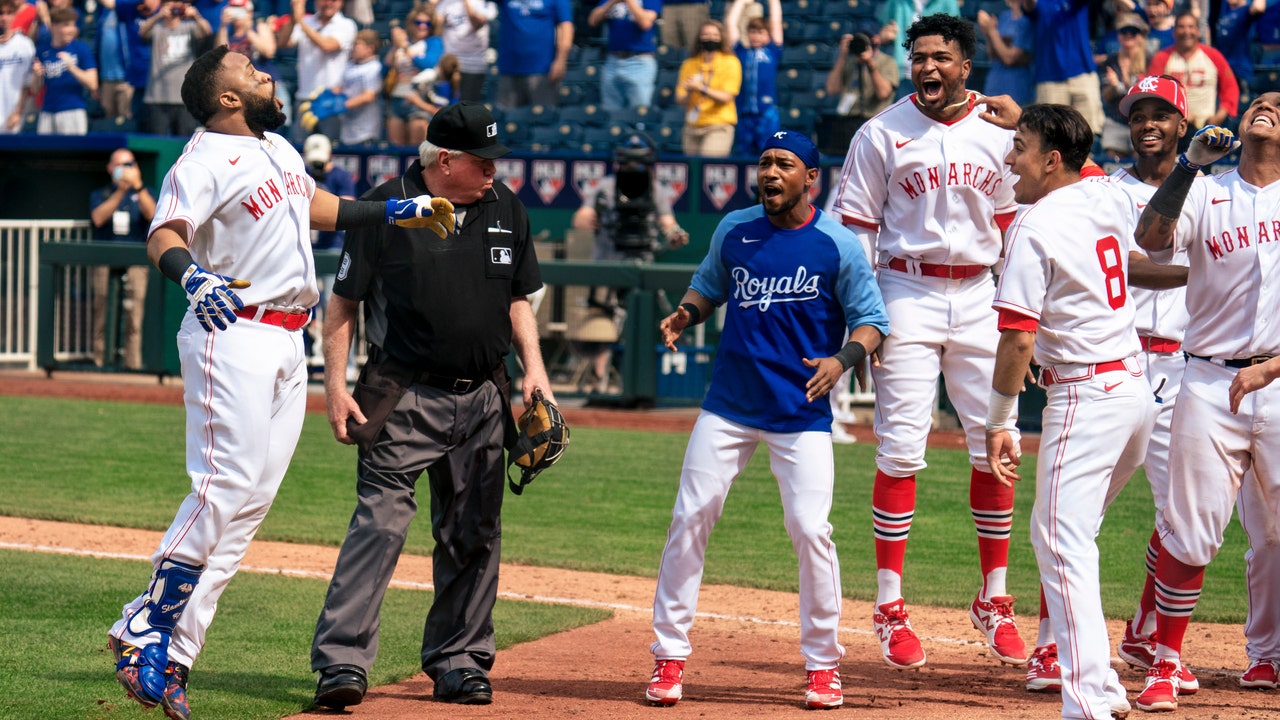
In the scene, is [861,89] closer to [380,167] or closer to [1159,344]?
[380,167]

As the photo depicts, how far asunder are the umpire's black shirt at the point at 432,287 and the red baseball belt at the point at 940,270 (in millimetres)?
1662

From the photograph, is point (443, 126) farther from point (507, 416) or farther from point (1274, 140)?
point (1274, 140)

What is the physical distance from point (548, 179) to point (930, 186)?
1056 centimetres

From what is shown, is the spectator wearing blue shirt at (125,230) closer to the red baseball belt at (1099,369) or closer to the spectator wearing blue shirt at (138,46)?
the spectator wearing blue shirt at (138,46)

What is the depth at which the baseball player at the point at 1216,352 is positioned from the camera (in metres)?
5.62

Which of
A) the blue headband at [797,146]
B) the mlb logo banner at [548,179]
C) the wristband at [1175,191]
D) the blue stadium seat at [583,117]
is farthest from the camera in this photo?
the blue stadium seat at [583,117]

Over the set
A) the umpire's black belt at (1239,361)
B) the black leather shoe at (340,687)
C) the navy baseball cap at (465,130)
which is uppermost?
the navy baseball cap at (465,130)

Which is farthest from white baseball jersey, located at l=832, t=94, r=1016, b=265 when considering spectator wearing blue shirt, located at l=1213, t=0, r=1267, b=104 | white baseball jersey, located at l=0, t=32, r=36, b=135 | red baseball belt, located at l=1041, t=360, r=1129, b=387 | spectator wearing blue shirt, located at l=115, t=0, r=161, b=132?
white baseball jersey, located at l=0, t=32, r=36, b=135

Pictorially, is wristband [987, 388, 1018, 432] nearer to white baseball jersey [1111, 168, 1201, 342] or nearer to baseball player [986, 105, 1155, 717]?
baseball player [986, 105, 1155, 717]

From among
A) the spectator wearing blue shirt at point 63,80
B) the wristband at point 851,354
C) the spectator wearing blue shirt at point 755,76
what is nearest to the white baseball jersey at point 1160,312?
the wristband at point 851,354

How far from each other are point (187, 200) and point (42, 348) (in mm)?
11981

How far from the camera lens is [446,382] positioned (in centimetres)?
576

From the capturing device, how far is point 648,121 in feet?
55.8

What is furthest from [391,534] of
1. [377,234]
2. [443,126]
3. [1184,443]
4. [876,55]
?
[876,55]
